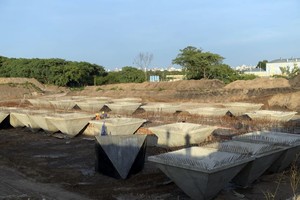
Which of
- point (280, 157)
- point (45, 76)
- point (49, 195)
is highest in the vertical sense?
point (45, 76)

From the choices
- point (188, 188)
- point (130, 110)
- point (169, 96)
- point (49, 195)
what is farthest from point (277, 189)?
point (169, 96)

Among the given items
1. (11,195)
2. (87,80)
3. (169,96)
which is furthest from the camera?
(87,80)

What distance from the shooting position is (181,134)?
10688mm

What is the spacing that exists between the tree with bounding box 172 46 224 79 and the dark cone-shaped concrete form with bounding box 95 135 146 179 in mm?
43959

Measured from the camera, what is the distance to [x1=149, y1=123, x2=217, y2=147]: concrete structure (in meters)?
10.7

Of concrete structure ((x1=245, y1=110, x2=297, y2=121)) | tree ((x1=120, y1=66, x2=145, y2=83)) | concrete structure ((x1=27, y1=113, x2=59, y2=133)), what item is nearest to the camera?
concrete structure ((x1=245, y1=110, x2=297, y2=121))

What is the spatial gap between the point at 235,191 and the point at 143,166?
253cm

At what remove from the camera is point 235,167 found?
644 centimetres

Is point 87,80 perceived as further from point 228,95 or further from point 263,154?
point 263,154

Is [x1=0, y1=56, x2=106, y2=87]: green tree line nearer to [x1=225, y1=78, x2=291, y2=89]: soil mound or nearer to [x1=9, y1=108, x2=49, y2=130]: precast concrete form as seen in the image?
[x1=225, y1=78, x2=291, y2=89]: soil mound

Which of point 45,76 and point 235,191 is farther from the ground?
point 45,76

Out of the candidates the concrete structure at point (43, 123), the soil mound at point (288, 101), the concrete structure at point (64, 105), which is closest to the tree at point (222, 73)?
the soil mound at point (288, 101)

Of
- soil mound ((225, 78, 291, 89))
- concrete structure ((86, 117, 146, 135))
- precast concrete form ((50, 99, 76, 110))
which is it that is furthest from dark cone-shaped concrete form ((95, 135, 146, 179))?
soil mound ((225, 78, 291, 89))

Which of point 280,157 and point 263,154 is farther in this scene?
point 280,157
